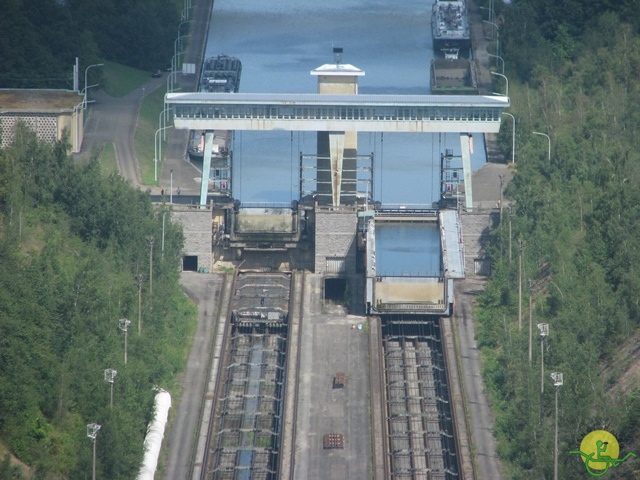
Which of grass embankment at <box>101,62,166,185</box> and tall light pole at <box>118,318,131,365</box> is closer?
tall light pole at <box>118,318,131,365</box>

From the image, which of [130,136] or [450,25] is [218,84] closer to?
[130,136]

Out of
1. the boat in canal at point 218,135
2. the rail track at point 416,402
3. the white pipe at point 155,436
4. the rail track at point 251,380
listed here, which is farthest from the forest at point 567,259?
the boat in canal at point 218,135

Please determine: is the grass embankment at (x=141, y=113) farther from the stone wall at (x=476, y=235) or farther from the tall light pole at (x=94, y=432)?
the tall light pole at (x=94, y=432)

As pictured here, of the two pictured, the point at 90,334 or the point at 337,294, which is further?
the point at 337,294

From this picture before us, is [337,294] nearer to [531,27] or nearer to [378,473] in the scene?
[378,473]

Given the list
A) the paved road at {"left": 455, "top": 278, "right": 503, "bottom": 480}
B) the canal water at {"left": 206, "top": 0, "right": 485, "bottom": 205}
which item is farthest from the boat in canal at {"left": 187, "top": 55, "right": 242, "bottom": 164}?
the paved road at {"left": 455, "top": 278, "right": 503, "bottom": 480}

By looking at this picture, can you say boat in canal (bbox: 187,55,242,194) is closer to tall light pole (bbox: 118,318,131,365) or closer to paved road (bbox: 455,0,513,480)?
paved road (bbox: 455,0,513,480)

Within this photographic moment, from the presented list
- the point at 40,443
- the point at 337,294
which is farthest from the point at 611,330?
the point at 40,443
